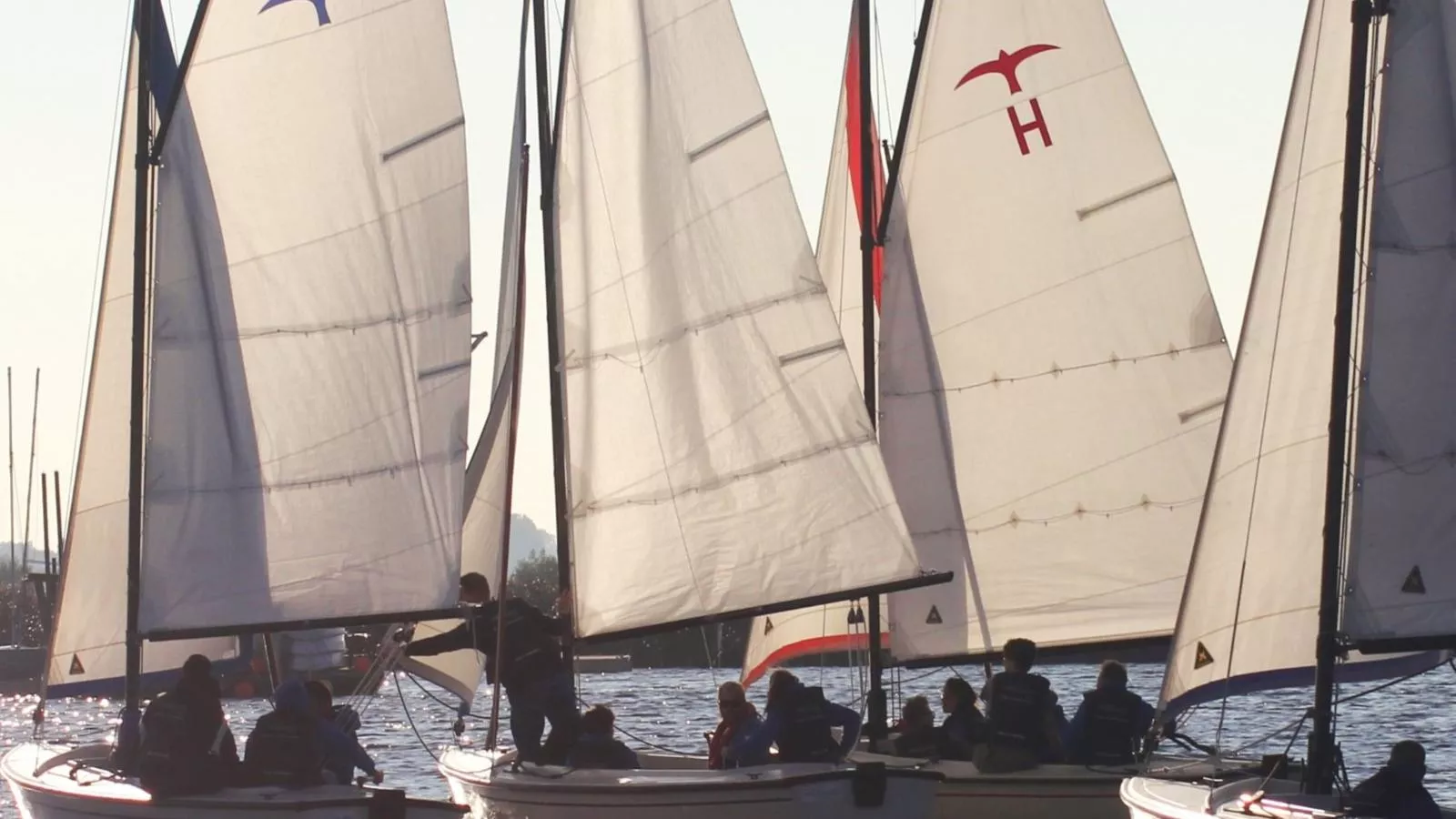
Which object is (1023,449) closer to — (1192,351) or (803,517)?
(1192,351)

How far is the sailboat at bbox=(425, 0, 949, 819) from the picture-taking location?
22.8 metres

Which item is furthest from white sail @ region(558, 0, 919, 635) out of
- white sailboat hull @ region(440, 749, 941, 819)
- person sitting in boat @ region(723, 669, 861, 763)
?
white sailboat hull @ region(440, 749, 941, 819)

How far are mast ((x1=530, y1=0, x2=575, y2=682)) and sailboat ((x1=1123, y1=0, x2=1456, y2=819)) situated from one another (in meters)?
5.78

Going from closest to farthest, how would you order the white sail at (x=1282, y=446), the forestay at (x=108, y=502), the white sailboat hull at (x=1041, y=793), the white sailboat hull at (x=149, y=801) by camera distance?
the white sail at (x=1282, y=446) → the white sailboat hull at (x=149, y=801) → the white sailboat hull at (x=1041, y=793) → the forestay at (x=108, y=502)

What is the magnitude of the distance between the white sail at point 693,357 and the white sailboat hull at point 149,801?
3347 millimetres

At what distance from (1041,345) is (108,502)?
9713 mm

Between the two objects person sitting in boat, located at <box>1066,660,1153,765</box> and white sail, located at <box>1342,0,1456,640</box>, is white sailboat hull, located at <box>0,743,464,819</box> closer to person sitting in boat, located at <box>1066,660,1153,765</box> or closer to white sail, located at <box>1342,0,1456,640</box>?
person sitting in boat, located at <box>1066,660,1153,765</box>

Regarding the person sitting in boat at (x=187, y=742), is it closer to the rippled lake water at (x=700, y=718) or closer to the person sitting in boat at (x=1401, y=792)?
the rippled lake water at (x=700, y=718)

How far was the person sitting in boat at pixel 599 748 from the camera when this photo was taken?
21266 millimetres

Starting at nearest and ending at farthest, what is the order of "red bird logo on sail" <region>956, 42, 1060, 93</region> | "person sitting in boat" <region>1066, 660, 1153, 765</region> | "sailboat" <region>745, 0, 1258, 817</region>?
"person sitting in boat" <region>1066, 660, 1153, 765</region> → "sailboat" <region>745, 0, 1258, 817</region> → "red bird logo on sail" <region>956, 42, 1060, 93</region>

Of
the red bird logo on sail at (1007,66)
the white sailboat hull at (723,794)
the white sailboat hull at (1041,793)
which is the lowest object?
the white sailboat hull at (1041,793)

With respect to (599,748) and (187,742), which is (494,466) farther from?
(187,742)

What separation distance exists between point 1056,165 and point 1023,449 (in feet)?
10.1

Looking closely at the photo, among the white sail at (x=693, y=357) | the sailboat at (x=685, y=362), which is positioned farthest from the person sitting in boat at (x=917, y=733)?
the white sail at (x=693, y=357)
